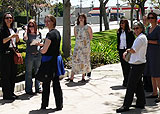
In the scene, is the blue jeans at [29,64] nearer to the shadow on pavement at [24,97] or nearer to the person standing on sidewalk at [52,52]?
the shadow on pavement at [24,97]

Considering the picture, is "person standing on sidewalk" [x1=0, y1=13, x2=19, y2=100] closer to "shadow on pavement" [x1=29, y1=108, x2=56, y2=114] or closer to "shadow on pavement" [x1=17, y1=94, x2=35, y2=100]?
"shadow on pavement" [x1=17, y1=94, x2=35, y2=100]

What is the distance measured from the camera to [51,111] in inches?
285

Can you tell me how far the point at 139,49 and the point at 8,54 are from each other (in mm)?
2821

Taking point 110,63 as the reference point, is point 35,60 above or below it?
above

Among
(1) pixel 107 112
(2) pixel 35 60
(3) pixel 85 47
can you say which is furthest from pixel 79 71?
(1) pixel 107 112

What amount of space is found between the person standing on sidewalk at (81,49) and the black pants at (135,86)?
320 cm

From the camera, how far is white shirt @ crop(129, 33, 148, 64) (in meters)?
6.88

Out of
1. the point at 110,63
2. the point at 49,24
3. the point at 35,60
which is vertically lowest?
the point at 110,63

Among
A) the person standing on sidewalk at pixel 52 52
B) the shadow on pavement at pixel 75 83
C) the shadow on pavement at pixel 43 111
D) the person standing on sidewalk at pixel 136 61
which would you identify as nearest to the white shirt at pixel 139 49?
the person standing on sidewalk at pixel 136 61

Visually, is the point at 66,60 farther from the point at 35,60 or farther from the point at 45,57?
the point at 45,57

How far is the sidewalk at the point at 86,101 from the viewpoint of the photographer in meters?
7.26

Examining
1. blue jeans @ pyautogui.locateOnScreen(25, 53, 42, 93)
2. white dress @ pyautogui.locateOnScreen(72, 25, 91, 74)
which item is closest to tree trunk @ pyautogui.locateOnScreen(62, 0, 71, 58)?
white dress @ pyautogui.locateOnScreen(72, 25, 91, 74)

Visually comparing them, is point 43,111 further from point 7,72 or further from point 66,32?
point 66,32

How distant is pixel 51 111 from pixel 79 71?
126 inches
